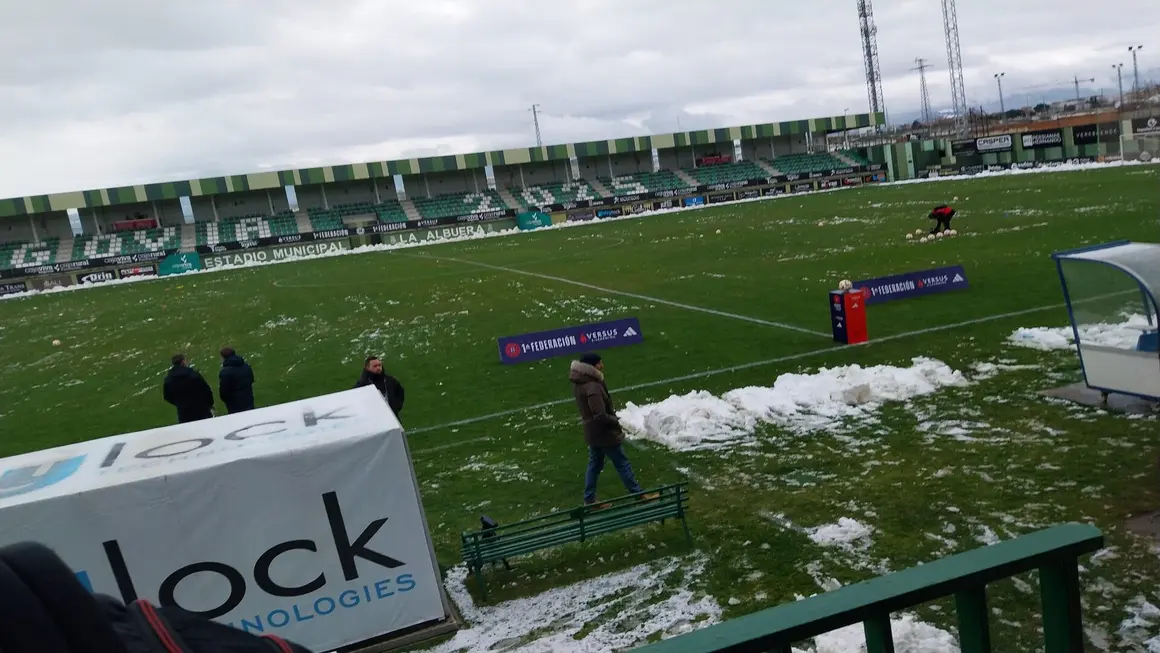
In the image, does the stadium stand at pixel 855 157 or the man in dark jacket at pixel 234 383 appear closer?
the man in dark jacket at pixel 234 383

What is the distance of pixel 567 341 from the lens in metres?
18.2

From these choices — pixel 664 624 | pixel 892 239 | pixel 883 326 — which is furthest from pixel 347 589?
pixel 892 239

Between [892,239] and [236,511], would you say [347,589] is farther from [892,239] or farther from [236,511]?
[892,239]

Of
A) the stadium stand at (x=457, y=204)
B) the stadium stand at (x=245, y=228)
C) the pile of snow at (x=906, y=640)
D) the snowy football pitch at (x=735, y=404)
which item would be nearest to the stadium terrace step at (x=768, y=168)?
the stadium stand at (x=457, y=204)

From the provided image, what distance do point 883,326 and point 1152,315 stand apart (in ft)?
23.9

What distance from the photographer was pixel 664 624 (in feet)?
22.2

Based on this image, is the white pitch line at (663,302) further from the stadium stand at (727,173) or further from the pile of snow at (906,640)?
the stadium stand at (727,173)

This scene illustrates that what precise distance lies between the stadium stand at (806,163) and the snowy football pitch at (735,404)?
47756 millimetres

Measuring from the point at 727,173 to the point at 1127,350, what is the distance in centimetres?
7719

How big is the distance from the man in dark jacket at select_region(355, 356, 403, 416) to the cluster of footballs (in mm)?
23851

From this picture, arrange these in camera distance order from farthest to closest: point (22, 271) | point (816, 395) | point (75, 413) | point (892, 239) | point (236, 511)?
point (22, 271) < point (892, 239) < point (75, 413) < point (816, 395) < point (236, 511)

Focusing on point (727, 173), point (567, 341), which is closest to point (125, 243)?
point (727, 173)

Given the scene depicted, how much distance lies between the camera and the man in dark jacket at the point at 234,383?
13289 millimetres

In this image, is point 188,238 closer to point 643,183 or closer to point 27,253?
point 27,253
